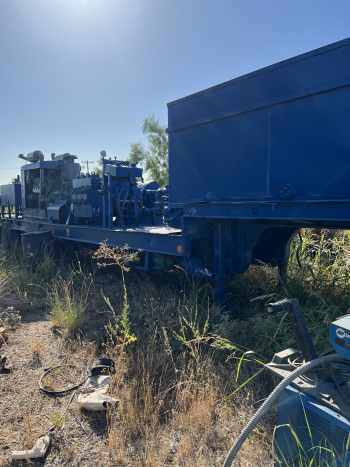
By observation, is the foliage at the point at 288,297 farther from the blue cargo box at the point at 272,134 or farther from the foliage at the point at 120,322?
the blue cargo box at the point at 272,134

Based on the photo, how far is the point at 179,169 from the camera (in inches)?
183

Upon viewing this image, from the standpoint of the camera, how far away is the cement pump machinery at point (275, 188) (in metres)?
1.85

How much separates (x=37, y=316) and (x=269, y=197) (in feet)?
12.9

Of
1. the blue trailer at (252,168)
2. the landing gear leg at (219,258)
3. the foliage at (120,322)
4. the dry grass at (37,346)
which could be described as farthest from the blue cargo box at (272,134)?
the dry grass at (37,346)

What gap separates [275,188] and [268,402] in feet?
8.01

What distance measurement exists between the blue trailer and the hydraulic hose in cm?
165

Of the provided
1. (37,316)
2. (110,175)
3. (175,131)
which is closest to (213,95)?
(175,131)

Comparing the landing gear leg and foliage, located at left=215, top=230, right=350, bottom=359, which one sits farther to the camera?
the landing gear leg

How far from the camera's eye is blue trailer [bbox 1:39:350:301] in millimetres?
3145

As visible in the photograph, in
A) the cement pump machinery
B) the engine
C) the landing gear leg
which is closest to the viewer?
the cement pump machinery

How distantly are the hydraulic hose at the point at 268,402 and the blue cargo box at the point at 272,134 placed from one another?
1841 mm

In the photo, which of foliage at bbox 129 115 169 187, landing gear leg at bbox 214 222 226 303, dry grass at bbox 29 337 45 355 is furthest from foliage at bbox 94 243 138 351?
foliage at bbox 129 115 169 187

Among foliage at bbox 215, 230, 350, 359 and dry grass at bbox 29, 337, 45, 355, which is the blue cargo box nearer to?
foliage at bbox 215, 230, 350, 359

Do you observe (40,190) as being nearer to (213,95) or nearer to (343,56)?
(213,95)
